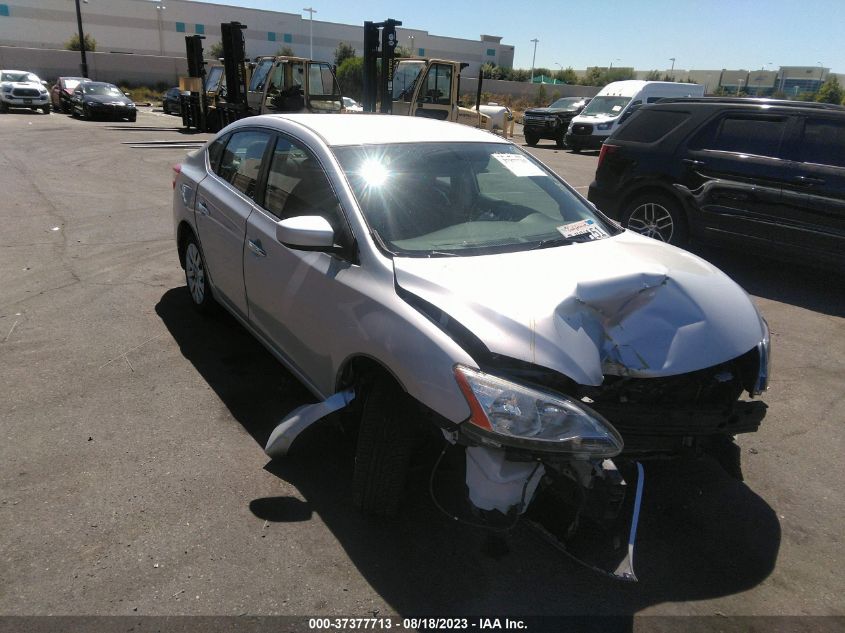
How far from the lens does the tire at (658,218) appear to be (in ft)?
22.7

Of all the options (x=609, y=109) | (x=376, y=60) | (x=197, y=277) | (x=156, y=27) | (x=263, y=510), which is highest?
(x=156, y=27)

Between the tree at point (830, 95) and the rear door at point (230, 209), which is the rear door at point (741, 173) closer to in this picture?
the rear door at point (230, 209)

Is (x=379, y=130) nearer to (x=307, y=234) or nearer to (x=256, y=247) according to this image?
(x=256, y=247)

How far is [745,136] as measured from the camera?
654 cm

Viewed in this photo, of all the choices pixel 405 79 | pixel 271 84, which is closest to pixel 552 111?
pixel 405 79

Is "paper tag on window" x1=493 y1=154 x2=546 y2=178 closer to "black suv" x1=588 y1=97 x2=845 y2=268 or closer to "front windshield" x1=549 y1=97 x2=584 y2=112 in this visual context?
"black suv" x1=588 y1=97 x2=845 y2=268

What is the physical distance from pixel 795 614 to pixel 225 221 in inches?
146

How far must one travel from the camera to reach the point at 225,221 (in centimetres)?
416

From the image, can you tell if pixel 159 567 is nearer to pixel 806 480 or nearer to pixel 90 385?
pixel 90 385

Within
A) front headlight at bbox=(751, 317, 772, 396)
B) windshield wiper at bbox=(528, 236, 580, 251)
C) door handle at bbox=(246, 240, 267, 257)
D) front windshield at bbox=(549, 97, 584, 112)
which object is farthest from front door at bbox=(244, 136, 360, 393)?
front windshield at bbox=(549, 97, 584, 112)

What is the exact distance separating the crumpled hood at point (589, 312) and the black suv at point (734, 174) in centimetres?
382

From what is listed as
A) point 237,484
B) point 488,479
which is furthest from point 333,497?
point 488,479

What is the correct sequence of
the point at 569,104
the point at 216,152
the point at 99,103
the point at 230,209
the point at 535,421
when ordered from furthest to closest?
the point at 569,104 < the point at 99,103 < the point at 216,152 < the point at 230,209 < the point at 535,421

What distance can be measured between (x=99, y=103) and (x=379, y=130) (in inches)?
929
